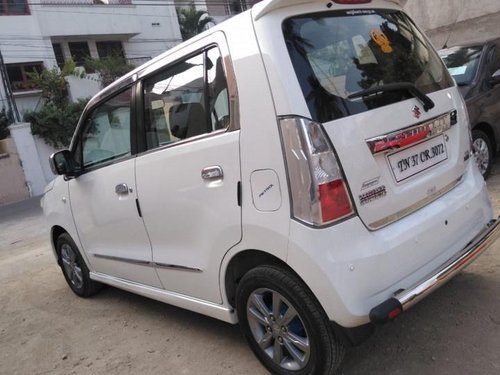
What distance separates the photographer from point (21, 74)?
957 inches

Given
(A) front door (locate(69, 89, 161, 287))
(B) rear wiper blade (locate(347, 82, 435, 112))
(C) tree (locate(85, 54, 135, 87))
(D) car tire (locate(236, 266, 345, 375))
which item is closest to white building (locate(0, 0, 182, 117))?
(C) tree (locate(85, 54, 135, 87))

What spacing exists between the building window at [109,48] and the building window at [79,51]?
2.73 ft

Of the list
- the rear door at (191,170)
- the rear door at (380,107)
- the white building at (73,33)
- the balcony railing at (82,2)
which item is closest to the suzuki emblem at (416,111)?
the rear door at (380,107)

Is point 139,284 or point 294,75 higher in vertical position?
point 294,75

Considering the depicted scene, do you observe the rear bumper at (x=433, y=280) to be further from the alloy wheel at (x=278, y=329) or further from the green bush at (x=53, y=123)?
the green bush at (x=53, y=123)

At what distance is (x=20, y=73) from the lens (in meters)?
24.3

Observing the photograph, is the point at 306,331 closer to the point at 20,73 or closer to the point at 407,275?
the point at 407,275

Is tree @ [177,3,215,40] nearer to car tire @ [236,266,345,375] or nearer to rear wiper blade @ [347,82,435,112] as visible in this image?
rear wiper blade @ [347,82,435,112]

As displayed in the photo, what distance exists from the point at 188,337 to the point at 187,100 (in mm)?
1709

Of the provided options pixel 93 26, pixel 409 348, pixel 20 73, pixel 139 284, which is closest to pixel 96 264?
pixel 139 284

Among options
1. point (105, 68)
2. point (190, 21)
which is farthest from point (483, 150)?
point (190, 21)

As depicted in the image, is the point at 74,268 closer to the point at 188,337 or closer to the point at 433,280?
the point at 188,337

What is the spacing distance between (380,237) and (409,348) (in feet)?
2.89

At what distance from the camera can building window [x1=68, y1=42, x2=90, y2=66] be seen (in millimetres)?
26759
